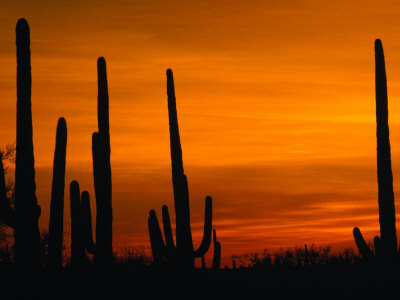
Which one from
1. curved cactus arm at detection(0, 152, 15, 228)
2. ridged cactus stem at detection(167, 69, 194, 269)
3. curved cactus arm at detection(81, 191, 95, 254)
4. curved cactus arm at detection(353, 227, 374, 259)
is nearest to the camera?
curved cactus arm at detection(0, 152, 15, 228)

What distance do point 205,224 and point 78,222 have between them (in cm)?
322

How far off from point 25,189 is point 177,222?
4835mm

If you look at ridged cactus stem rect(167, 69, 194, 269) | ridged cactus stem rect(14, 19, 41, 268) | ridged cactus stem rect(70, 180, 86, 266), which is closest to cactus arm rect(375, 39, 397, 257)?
ridged cactus stem rect(167, 69, 194, 269)

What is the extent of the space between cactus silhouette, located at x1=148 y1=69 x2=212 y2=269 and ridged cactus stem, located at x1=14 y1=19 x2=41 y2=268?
304 cm

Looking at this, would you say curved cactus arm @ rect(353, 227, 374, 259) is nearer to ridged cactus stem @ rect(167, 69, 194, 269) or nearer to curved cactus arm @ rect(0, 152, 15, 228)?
ridged cactus stem @ rect(167, 69, 194, 269)

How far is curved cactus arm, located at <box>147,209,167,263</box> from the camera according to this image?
711 inches

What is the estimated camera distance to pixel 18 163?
51.8 feet

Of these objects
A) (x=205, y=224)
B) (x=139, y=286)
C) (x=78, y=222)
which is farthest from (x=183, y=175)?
(x=139, y=286)

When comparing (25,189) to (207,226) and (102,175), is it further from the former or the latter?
(207,226)

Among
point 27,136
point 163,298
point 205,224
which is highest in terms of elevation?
point 27,136

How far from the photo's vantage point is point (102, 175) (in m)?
18.1

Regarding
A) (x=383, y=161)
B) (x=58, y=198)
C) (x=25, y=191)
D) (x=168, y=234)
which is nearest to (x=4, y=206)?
(x=25, y=191)

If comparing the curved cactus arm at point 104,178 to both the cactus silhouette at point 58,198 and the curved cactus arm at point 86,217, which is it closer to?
the curved cactus arm at point 86,217

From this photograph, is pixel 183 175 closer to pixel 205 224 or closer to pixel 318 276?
pixel 205 224
